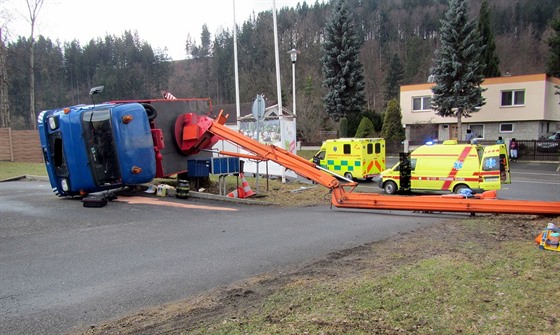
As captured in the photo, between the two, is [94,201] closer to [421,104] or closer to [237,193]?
[237,193]

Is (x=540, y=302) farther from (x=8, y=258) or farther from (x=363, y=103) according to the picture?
(x=363, y=103)

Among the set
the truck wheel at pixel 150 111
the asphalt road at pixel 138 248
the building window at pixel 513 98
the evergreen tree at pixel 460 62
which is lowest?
the asphalt road at pixel 138 248

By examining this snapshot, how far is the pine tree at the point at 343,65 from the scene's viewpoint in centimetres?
4275

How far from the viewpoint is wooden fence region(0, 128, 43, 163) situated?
92.1 feet

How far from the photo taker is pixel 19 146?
93.8 ft

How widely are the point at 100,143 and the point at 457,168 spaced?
42.8ft

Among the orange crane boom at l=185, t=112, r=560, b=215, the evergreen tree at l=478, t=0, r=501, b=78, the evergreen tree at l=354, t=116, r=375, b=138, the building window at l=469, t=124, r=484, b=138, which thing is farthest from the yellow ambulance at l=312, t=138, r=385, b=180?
the evergreen tree at l=478, t=0, r=501, b=78

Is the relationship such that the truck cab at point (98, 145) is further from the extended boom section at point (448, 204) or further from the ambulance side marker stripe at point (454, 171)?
the ambulance side marker stripe at point (454, 171)

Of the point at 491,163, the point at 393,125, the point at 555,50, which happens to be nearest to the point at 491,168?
the point at 491,163

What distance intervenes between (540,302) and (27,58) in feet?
144

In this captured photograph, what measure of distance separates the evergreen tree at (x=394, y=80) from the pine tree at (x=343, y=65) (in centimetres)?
2752

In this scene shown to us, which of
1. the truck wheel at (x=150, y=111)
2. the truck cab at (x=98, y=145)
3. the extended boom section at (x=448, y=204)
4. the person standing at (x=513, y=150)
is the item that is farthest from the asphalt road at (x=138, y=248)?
the person standing at (x=513, y=150)

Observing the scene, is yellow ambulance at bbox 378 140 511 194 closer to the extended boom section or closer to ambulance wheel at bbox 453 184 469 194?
ambulance wheel at bbox 453 184 469 194

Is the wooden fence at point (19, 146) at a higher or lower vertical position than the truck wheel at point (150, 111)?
lower
